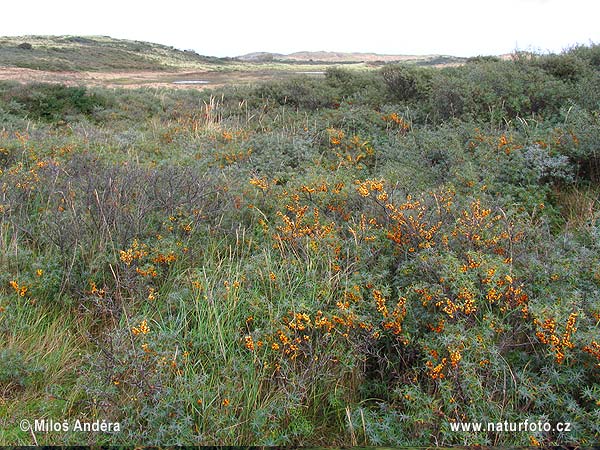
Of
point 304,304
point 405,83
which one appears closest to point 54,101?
point 405,83

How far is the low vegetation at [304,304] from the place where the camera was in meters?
2.58

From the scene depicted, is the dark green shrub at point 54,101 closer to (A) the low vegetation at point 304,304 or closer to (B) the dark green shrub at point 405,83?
(B) the dark green shrub at point 405,83

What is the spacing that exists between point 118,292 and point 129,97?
14.7 meters

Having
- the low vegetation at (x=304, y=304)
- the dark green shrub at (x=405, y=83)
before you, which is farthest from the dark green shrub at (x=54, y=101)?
the low vegetation at (x=304, y=304)

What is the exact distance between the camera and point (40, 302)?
3.58m

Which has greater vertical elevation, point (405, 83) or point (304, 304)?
point (405, 83)

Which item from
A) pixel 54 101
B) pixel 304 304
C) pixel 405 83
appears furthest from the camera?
pixel 54 101

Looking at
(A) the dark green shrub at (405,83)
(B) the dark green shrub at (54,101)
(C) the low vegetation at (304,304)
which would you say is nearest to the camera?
(C) the low vegetation at (304,304)

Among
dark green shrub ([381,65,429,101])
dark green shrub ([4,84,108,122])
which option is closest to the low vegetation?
dark green shrub ([381,65,429,101])

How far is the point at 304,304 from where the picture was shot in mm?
3062

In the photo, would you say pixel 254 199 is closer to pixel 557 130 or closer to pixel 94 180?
pixel 94 180

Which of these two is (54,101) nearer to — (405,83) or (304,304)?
(405,83)

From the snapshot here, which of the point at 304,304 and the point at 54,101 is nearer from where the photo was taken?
the point at 304,304

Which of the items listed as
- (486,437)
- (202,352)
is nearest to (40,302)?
(202,352)
